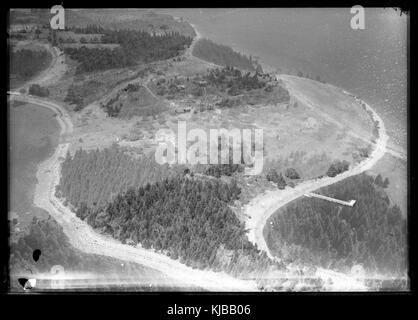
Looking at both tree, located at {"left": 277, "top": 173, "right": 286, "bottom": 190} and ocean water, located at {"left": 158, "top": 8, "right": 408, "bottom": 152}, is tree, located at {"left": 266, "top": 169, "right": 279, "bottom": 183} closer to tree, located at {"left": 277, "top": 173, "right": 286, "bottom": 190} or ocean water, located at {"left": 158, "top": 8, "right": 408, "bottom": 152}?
tree, located at {"left": 277, "top": 173, "right": 286, "bottom": 190}

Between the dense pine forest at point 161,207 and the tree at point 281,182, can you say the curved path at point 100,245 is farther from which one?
the tree at point 281,182

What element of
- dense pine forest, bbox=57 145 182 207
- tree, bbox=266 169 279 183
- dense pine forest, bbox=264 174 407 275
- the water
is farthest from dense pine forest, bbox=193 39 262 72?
the water

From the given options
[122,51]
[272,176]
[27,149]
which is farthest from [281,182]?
[27,149]

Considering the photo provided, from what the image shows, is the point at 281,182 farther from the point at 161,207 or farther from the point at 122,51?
the point at 122,51
